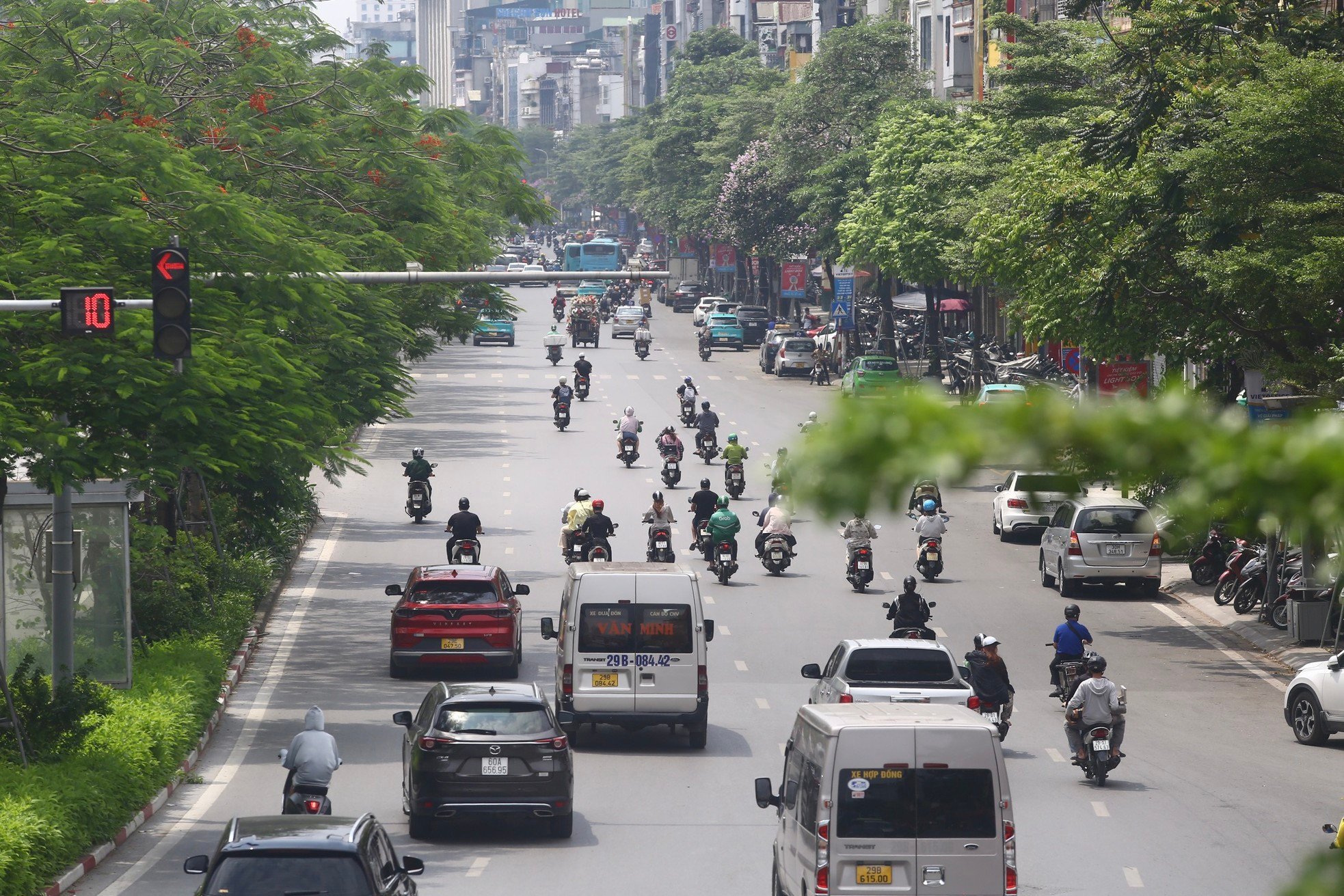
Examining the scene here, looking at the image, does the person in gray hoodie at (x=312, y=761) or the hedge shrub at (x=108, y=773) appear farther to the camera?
the person in gray hoodie at (x=312, y=761)

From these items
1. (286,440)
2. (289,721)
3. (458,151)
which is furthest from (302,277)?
(458,151)

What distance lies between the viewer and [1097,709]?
18516mm

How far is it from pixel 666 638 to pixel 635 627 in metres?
0.37

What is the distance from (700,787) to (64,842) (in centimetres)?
672

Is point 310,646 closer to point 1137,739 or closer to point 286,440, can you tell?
point 286,440

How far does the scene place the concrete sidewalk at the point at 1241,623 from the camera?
26.4 m

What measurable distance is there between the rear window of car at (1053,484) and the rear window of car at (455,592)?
74.3 ft

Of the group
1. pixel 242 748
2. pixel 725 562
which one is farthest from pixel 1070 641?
pixel 725 562

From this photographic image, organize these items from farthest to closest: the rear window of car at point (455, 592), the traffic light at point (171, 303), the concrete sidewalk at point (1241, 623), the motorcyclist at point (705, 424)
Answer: the motorcyclist at point (705, 424) → the concrete sidewalk at point (1241, 623) → the rear window of car at point (455, 592) → the traffic light at point (171, 303)

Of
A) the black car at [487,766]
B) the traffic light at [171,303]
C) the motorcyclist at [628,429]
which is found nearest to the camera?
the traffic light at [171,303]

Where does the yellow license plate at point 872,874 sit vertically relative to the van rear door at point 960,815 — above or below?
below

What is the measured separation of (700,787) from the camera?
18.8 metres

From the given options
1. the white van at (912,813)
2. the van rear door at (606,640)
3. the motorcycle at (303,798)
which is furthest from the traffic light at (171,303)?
the van rear door at (606,640)

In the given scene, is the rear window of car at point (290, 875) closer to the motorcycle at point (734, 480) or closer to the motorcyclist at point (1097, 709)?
the motorcyclist at point (1097, 709)
